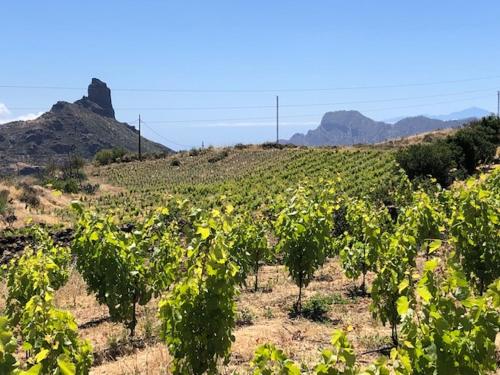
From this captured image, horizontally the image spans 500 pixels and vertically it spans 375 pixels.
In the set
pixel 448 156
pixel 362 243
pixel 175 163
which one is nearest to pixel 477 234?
pixel 362 243

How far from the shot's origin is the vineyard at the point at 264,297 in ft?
15.3

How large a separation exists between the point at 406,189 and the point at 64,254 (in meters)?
13.7

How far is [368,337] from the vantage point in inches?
389

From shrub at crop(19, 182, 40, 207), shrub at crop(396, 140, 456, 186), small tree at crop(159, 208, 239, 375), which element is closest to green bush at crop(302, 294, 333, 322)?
small tree at crop(159, 208, 239, 375)

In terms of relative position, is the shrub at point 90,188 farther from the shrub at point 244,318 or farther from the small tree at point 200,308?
the small tree at point 200,308

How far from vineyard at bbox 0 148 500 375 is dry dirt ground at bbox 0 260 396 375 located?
5cm

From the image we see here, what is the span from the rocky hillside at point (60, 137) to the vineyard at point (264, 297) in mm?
134062

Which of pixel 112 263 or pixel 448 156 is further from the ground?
pixel 448 156

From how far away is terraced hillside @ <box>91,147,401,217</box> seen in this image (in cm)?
3909

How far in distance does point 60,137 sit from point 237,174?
405 feet

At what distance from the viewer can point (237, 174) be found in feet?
178

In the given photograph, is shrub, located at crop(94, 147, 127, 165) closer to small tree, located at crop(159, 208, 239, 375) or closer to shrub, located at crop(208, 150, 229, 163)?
shrub, located at crop(208, 150, 229, 163)

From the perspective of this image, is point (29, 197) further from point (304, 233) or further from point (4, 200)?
point (304, 233)

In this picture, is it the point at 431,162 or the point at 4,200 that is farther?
the point at 4,200
